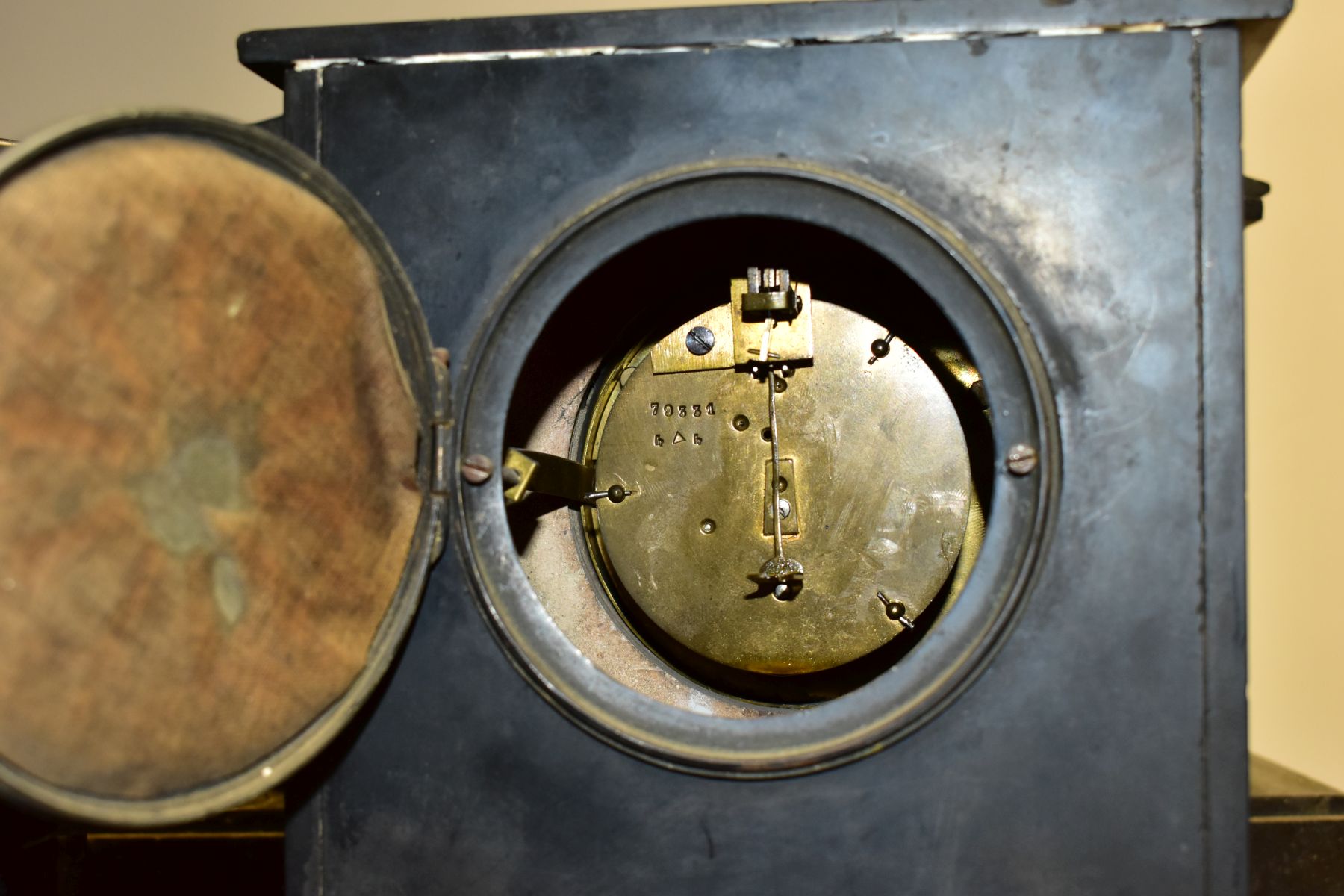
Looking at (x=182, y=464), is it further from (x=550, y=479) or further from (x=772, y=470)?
(x=772, y=470)

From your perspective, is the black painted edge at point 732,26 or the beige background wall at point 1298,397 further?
the beige background wall at point 1298,397

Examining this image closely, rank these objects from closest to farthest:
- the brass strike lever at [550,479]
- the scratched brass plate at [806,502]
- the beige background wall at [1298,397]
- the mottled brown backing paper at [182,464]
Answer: the mottled brown backing paper at [182,464] < the brass strike lever at [550,479] < the scratched brass plate at [806,502] < the beige background wall at [1298,397]

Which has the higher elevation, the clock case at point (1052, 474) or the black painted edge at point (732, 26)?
the black painted edge at point (732, 26)

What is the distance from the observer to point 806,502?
156 cm

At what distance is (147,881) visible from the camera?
1818 millimetres

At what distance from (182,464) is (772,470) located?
83 cm

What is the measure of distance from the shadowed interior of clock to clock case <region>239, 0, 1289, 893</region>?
1.08 feet

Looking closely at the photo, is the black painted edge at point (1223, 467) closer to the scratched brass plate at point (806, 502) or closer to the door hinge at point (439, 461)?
the scratched brass plate at point (806, 502)

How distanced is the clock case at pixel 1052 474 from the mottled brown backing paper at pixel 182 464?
161 mm

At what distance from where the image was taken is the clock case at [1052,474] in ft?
3.68

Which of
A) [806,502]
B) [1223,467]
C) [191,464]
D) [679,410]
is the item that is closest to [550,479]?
[679,410]

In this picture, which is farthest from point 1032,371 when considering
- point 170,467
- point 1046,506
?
point 170,467

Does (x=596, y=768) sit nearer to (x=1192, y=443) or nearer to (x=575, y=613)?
(x=575, y=613)

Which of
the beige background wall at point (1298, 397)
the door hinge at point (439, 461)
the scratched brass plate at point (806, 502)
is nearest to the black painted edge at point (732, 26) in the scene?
the door hinge at point (439, 461)
